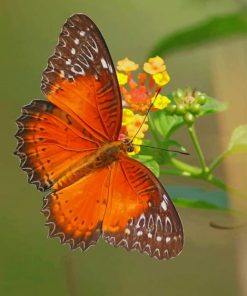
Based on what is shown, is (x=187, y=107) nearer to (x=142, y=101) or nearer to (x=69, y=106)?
(x=142, y=101)

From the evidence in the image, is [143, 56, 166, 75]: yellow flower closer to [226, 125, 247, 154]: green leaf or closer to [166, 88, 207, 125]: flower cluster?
[166, 88, 207, 125]: flower cluster

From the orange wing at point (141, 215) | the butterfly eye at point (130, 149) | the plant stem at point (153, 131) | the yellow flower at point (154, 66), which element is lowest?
the orange wing at point (141, 215)

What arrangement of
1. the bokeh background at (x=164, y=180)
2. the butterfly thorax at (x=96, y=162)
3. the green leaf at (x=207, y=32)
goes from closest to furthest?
1. the green leaf at (x=207, y=32)
2. the butterfly thorax at (x=96, y=162)
3. the bokeh background at (x=164, y=180)

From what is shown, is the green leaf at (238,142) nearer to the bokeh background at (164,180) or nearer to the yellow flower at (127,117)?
the yellow flower at (127,117)

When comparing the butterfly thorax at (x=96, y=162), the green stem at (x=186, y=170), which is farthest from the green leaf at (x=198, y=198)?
the butterfly thorax at (x=96, y=162)

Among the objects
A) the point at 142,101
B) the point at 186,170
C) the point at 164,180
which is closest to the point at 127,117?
the point at 142,101

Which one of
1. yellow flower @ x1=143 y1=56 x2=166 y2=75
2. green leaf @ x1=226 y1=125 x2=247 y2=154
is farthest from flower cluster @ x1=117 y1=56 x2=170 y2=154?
green leaf @ x1=226 y1=125 x2=247 y2=154


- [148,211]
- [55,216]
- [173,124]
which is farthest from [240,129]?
[55,216]
